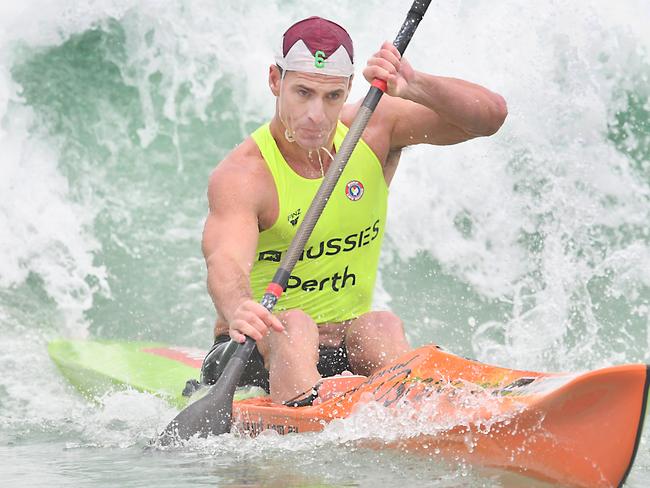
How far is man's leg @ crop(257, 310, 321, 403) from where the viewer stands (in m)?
3.63

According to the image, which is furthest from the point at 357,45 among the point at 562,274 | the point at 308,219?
the point at 308,219

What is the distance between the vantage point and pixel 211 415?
3631mm

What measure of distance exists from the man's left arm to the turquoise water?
2448 mm

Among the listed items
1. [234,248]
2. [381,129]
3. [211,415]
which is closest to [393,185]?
[381,129]

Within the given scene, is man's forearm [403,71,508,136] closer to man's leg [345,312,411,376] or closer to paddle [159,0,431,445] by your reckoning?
paddle [159,0,431,445]

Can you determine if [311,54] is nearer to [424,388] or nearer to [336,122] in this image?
[336,122]

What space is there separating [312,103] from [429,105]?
41 cm

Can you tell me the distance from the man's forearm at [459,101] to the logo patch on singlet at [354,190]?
0.38 meters

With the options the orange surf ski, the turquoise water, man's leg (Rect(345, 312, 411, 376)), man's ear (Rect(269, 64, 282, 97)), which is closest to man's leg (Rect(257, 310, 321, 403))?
the orange surf ski

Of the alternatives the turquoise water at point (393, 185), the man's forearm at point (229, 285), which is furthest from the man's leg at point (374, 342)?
the turquoise water at point (393, 185)

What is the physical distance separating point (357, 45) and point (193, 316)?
2.90 m

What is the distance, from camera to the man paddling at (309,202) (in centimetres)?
367

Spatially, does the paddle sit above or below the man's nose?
below

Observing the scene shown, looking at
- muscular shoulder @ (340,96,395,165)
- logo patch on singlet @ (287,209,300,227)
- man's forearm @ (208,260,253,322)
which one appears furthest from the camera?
muscular shoulder @ (340,96,395,165)
